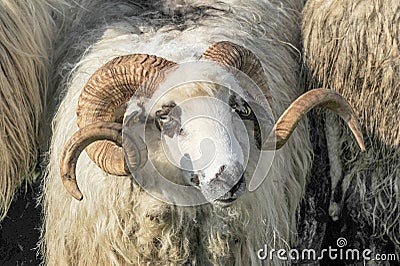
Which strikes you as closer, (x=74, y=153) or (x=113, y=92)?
(x=74, y=153)

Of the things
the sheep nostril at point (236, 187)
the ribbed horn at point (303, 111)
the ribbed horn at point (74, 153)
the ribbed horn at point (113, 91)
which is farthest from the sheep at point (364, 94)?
the ribbed horn at point (74, 153)

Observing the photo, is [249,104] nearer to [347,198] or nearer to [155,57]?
[155,57]

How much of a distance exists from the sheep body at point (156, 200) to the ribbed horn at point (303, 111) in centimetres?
29

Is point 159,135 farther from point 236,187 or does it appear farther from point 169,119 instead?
point 236,187

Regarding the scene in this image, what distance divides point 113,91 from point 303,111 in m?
0.70

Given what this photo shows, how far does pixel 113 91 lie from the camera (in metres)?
3.04

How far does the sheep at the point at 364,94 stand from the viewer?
3697 millimetres

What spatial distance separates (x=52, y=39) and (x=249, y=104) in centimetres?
107

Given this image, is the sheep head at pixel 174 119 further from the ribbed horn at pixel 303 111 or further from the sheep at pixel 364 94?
the sheep at pixel 364 94

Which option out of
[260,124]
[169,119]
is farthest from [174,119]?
[260,124]

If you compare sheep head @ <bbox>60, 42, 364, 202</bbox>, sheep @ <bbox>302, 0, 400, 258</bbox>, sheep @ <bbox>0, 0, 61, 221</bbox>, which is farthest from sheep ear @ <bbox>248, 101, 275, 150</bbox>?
sheep @ <bbox>0, 0, 61, 221</bbox>

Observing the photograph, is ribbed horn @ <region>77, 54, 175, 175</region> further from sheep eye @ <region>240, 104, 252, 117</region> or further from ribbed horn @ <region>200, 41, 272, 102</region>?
sheep eye @ <region>240, 104, 252, 117</region>

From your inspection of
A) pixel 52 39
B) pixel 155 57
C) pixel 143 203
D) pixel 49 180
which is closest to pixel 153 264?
pixel 143 203

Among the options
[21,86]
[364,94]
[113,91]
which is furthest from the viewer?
[364,94]
